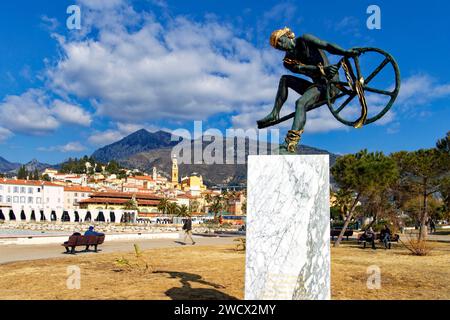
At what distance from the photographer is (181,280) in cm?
905

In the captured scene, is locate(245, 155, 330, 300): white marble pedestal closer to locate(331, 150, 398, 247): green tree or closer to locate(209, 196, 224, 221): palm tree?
locate(331, 150, 398, 247): green tree

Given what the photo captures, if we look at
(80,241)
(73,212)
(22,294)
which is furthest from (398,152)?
(73,212)

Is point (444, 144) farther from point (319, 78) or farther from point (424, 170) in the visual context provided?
point (319, 78)

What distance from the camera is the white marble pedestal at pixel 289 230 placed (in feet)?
16.7

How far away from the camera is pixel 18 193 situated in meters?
87.1

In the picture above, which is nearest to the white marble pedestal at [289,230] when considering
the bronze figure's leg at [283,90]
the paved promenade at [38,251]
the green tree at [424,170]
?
the bronze figure's leg at [283,90]

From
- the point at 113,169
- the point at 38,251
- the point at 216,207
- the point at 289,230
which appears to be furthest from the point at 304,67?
the point at 113,169

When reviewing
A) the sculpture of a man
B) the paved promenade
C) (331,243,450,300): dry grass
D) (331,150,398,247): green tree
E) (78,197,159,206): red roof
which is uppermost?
the sculpture of a man

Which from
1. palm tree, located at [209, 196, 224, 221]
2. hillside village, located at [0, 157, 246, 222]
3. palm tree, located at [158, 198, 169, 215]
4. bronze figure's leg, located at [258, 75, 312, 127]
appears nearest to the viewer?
bronze figure's leg, located at [258, 75, 312, 127]

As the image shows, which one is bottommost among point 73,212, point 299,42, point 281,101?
point 73,212

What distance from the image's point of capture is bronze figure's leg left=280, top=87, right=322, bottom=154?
18.4ft

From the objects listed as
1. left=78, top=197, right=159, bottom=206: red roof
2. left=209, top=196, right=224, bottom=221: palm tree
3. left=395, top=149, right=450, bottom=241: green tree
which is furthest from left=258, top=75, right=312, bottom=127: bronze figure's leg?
left=78, top=197, right=159, bottom=206: red roof
